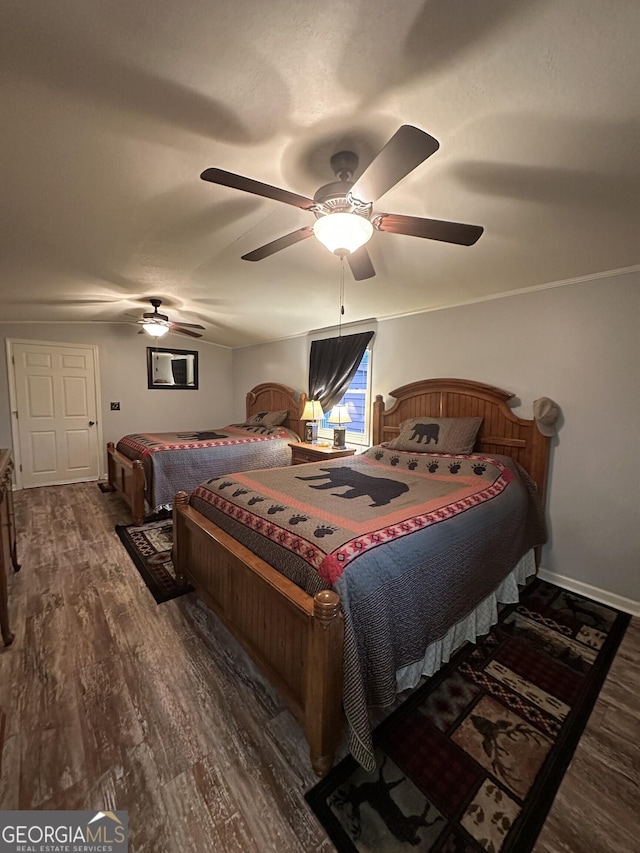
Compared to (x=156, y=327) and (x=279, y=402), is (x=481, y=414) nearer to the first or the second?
(x=279, y=402)

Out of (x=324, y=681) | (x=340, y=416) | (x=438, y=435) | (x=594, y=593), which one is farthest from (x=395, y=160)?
(x=594, y=593)

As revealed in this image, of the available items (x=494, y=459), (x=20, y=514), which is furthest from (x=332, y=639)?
(x=20, y=514)

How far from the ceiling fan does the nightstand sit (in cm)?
226

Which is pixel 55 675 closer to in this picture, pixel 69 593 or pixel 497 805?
pixel 69 593

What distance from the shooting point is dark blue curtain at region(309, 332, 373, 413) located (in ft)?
12.9

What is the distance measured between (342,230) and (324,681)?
5.73 feet

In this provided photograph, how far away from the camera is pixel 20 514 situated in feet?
12.1

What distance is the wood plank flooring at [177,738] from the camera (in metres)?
1.11

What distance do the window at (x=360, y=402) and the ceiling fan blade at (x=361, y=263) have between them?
6.02 feet

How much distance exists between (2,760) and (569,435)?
3.47 m

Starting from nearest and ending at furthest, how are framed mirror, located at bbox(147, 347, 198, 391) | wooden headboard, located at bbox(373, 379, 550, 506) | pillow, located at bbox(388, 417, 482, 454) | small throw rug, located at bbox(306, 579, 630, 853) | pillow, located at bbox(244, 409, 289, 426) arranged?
small throw rug, located at bbox(306, 579, 630, 853) < wooden headboard, located at bbox(373, 379, 550, 506) < pillow, located at bbox(388, 417, 482, 454) < pillow, located at bbox(244, 409, 289, 426) < framed mirror, located at bbox(147, 347, 198, 391)

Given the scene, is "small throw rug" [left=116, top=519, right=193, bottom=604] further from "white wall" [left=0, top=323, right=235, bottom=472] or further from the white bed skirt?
"white wall" [left=0, top=323, right=235, bottom=472]

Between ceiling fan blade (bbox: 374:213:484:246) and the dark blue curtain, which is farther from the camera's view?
the dark blue curtain

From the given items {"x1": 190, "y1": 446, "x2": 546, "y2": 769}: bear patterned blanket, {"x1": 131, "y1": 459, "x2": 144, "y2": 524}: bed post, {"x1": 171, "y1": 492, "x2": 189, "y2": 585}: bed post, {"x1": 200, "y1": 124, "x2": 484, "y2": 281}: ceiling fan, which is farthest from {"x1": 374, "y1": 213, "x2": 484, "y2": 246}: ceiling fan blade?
{"x1": 131, "y1": 459, "x2": 144, "y2": 524}: bed post
